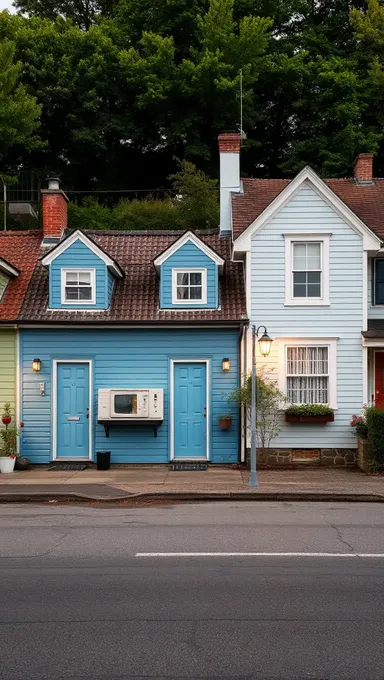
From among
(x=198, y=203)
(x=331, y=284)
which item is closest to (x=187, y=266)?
(x=331, y=284)

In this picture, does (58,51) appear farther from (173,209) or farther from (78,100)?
(173,209)

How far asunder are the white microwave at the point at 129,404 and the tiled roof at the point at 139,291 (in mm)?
1772

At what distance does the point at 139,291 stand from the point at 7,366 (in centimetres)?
388

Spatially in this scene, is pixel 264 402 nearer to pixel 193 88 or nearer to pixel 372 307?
pixel 372 307

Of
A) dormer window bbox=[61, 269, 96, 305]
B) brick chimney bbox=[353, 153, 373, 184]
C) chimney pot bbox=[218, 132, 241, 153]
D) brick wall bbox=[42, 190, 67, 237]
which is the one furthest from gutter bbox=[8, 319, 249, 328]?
brick chimney bbox=[353, 153, 373, 184]

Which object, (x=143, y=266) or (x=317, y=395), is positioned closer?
(x=317, y=395)

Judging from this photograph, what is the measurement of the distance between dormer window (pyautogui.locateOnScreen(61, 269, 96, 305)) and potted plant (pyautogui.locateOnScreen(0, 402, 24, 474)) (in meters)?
3.08

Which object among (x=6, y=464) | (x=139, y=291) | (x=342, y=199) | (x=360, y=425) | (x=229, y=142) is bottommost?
(x=6, y=464)

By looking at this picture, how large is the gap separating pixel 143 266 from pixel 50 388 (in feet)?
13.9

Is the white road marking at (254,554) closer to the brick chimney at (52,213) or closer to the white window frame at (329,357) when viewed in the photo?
the white window frame at (329,357)

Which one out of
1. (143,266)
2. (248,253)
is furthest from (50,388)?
(248,253)

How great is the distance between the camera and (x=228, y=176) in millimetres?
21078

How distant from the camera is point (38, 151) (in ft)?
127

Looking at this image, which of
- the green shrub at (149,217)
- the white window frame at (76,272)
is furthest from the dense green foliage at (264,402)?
the green shrub at (149,217)
